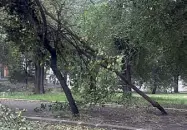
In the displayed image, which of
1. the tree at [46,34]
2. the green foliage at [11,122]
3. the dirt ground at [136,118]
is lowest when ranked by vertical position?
the dirt ground at [136,118]

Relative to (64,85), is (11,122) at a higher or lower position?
lower

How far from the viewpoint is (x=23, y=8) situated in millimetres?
11797

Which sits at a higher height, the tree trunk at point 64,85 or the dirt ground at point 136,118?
the tree trunk at point 64,85

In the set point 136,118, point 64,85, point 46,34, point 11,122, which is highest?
point 46,34

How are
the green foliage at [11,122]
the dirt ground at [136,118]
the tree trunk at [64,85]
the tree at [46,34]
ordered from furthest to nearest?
the tree trunk at [64,85], the tree at [46,34], the dirt ground at [136,118], the green foliage at [11,122]

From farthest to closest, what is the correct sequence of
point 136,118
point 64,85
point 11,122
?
point 64,85, point 136,118, point 11,122

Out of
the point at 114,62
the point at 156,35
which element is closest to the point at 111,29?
the point at 156,35

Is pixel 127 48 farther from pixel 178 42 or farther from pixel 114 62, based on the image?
pixel 114 62

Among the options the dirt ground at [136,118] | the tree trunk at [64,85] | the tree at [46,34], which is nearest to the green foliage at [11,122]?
the dirt ground at [136,118]

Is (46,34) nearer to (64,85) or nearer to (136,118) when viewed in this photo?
(64,85)

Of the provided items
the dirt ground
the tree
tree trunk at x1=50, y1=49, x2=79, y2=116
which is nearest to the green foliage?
the dirt ground

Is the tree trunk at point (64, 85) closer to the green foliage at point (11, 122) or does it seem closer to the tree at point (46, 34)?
the tree at point (46, 34)

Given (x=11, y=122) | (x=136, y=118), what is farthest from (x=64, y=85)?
(x=11, y=122)

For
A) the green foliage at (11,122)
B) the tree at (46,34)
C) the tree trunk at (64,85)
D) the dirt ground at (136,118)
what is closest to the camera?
the green foliage at (11,122)
